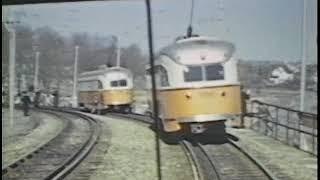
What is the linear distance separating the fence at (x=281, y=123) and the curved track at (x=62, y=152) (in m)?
0.90

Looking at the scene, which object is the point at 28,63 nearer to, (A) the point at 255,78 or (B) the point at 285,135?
(A) the point at 255,78

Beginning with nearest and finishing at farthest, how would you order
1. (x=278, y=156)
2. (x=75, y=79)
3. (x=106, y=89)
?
(x=278, y=156), (x=75, y=79), (x=106, y=89)

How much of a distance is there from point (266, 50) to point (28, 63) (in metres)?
1.31

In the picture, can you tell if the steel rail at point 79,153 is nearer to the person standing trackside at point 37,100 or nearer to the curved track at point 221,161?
the person standing trackside at point 37,100

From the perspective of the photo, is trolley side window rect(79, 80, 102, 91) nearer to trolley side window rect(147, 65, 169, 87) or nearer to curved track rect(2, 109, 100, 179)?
curved track rect(2, 109, 100, 179)

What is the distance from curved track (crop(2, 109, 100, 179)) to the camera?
146 inches

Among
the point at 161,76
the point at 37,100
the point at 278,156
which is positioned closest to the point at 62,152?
the point at 37,100

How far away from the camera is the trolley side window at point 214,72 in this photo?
371 centimetres

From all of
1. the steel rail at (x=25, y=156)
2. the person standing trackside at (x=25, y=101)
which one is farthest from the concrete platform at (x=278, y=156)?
Result: the person standing trackside at (x=25, y=101)

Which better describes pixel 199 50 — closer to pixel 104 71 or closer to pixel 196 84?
pixel 196 84

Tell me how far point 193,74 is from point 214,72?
4.6 inches

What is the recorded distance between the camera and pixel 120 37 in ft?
12.3

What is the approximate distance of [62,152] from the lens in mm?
3783

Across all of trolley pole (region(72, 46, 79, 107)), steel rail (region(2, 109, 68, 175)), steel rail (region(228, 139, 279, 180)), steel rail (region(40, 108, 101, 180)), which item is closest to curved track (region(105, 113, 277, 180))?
steel rail (region(228, 139, 279, 180))
